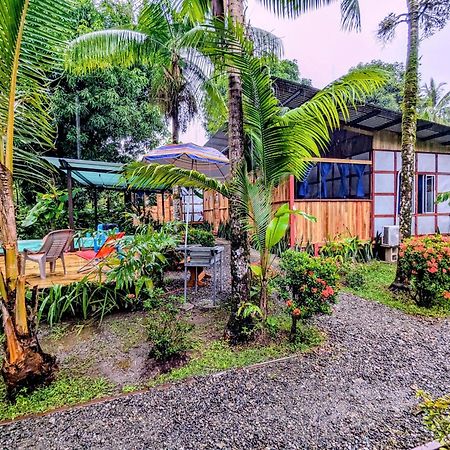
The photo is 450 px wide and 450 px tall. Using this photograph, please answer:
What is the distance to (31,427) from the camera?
7.25ft

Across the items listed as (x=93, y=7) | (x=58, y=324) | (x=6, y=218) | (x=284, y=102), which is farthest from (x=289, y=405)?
(x=93, y=7)

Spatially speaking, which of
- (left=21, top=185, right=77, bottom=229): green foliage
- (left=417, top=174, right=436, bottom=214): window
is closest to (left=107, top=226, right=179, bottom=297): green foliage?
(left=21, top=185, right=77, bottom=229): green foliage

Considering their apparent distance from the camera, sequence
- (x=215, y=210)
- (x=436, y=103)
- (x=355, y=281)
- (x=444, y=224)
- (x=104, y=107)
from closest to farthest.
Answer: (x=355, y=281)
(x=444, y=224)
(x=104, y=107)
(x=215, y=210)
(x=436, y=103)

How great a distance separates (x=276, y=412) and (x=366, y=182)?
7.90 meters

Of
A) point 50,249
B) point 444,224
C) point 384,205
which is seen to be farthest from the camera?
point 444,224

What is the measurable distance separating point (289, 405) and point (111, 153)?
13.1 metres

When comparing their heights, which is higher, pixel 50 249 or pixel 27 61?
pixel 27 61

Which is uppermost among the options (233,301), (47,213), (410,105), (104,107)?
(104,107)

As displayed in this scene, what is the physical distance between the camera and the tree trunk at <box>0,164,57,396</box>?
2.34 metres

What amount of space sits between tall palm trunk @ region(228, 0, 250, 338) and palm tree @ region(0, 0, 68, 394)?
171 centimetres

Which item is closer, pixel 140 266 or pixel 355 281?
pixel 140 266

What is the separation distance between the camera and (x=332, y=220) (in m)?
8.05

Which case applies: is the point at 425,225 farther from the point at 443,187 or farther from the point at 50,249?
the point at 50,249

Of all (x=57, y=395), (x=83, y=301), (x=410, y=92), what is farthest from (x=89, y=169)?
(x=410, y=92)
